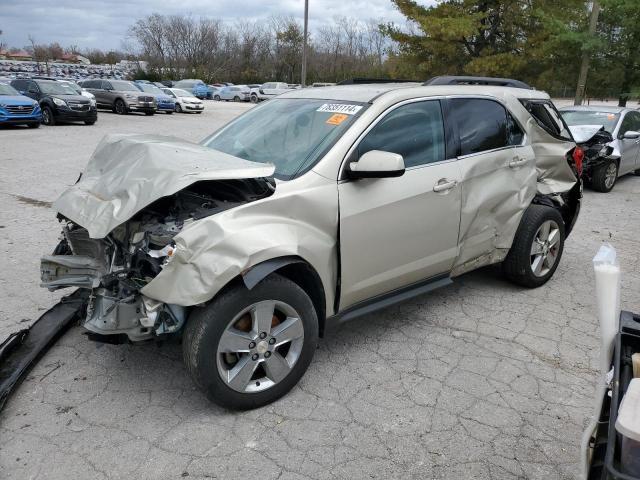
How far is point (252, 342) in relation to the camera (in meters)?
2.91

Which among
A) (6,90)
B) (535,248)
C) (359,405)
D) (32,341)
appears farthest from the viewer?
(6,90)

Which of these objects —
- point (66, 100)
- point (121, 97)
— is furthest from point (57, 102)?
point (121, 97)

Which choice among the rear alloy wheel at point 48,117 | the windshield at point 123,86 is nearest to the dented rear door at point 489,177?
the rear alloy wheel at point 48,117

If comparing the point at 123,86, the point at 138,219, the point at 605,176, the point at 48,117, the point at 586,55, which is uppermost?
the point at 586,55

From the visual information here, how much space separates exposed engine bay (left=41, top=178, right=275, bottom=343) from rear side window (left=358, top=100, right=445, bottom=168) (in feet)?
3.00

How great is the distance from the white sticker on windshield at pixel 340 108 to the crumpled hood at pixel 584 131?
7012 mm

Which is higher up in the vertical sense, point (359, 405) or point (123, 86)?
point (123, 86)

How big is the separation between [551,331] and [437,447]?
1.86 meters

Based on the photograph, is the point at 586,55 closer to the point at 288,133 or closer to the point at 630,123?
the point at 630,123

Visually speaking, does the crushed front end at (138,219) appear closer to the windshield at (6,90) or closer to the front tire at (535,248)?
the front tire at (535,248)

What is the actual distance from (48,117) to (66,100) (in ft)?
3.25

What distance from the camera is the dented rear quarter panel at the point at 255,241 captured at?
263 centimetres

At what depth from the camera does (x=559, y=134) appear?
516cm

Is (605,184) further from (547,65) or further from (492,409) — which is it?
(547,65)
